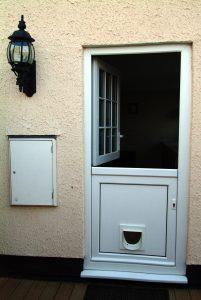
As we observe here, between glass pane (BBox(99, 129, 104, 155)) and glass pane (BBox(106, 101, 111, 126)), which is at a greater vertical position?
glass pane (BBox(106, 101, 111, 126))

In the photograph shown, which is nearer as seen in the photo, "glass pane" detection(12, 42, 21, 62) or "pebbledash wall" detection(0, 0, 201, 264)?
"glass pane" detection(12, 42, 21, 62)

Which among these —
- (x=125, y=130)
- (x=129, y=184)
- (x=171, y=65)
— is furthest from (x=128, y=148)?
(x=129, y=184)

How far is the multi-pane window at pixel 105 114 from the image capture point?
3.30 m

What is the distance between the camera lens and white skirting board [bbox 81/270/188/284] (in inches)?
123

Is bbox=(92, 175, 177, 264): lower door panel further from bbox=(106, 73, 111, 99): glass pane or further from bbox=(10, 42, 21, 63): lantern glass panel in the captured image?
bbox=(10, 42, 21, 63): lantern glass panel

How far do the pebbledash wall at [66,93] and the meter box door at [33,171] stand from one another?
0.26 ft

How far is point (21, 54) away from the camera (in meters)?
2.83

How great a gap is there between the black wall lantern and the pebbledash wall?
203 millimetres

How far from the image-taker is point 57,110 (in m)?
3.17

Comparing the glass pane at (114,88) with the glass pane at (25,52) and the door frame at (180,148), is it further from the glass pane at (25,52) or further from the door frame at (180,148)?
the glass pane at (25,52)

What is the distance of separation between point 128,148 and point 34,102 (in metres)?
5.38

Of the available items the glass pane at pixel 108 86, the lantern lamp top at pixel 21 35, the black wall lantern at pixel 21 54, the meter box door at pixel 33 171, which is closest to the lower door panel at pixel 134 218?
the meter box door at pixel 33 171

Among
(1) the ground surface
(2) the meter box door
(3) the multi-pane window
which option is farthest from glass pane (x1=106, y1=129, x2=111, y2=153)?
(1) the ground surface

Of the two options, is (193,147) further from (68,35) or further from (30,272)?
(30,272)
